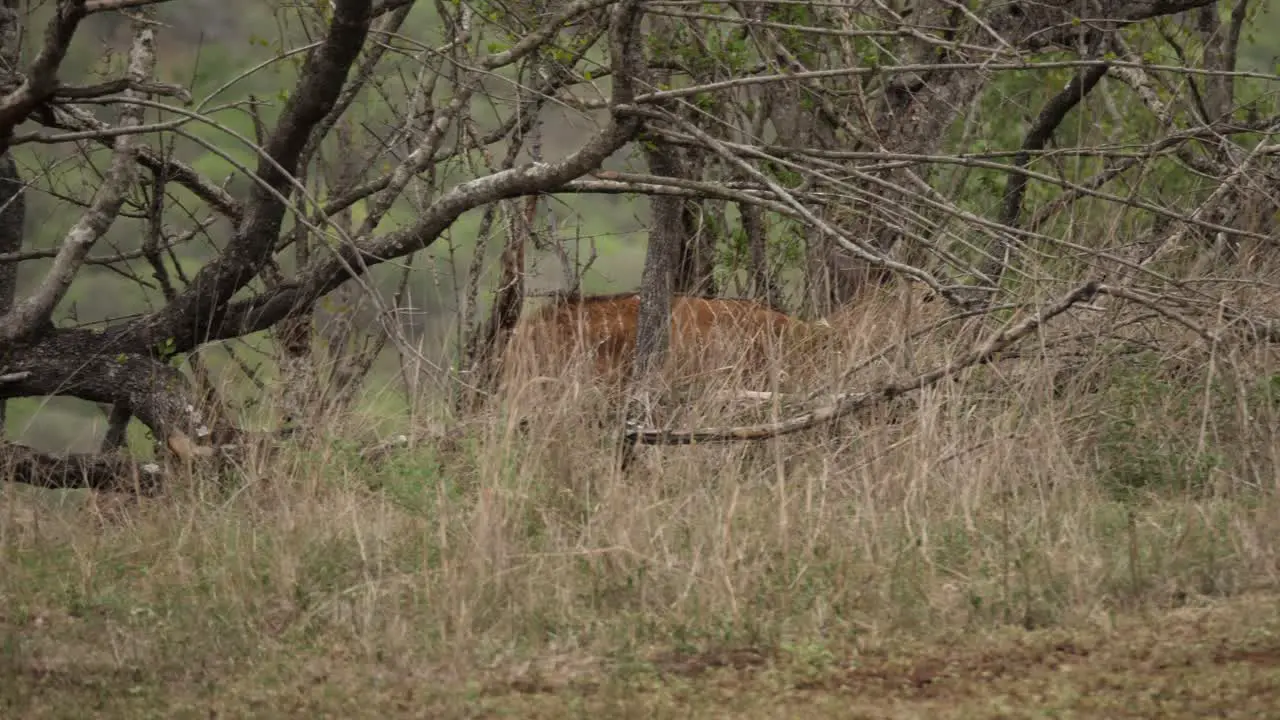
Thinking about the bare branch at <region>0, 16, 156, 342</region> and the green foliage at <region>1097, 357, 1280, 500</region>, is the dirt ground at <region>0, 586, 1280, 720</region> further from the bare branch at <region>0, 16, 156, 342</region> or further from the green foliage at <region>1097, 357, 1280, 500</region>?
the bare branch at <region>0, 16, 156, 342</region>

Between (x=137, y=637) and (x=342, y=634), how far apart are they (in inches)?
19.7

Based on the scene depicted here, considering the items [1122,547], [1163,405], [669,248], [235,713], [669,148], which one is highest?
[669,148]

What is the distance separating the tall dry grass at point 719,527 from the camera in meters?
3.29

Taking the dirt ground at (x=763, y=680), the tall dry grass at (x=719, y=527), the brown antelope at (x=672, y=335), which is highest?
the brown antelope at (x=672, y=335)

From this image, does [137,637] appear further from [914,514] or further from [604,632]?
[914,514]

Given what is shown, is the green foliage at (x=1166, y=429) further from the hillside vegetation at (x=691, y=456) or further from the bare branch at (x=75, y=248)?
the bare branch at (x=75, y=248)

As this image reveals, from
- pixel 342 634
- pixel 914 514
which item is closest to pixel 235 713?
pixel 342 634

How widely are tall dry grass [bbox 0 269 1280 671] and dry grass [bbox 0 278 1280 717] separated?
1 cm

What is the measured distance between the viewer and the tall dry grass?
3.29m

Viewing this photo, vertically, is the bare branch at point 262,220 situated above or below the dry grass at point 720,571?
above

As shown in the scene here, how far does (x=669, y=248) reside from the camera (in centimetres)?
596

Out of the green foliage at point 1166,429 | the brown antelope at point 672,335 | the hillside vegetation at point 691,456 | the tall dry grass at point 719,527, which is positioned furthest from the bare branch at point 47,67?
the green foliage at point 1166,429

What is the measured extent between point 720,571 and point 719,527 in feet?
0.66

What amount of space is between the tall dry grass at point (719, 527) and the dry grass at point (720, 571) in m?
0.01
